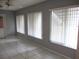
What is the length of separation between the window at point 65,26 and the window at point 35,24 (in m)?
1.10

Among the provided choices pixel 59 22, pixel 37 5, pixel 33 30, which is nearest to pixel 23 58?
pixel 59 22

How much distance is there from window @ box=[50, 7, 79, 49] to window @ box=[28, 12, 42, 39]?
1.10 meters

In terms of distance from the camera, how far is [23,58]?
3576mm

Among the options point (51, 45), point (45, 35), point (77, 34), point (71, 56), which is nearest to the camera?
point (77, 34)

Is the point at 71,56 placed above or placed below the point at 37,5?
below

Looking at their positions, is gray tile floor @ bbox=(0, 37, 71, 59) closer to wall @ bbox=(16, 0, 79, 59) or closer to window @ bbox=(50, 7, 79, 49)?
wall @ bbox=(16, 0, 79, 59)

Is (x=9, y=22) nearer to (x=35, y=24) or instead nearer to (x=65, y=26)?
(x=35, y=24)

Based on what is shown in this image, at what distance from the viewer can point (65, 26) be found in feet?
11.9

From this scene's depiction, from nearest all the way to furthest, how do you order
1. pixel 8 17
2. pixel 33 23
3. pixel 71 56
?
pixel 71 56 → pixel 33 23 → pixel 8 17

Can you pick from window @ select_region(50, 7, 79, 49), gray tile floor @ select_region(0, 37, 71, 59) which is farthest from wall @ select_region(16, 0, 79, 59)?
gray tile floor @ select_region(0, 37, 71, 59)

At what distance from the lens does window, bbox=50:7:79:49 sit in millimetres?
3273

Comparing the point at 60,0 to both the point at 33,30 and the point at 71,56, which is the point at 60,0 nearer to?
the point at 71,56

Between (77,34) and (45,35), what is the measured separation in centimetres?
185

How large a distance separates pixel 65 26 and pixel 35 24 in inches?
96.0
